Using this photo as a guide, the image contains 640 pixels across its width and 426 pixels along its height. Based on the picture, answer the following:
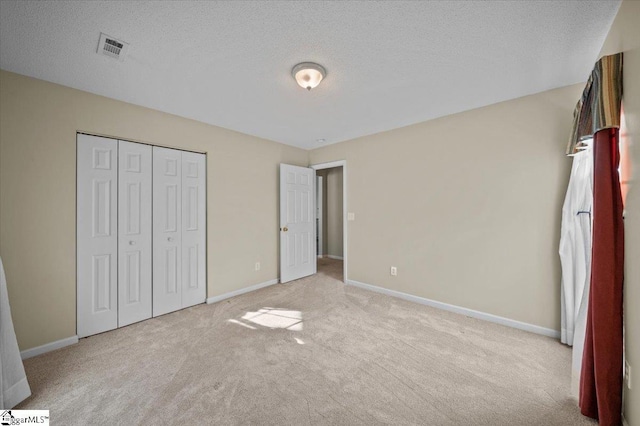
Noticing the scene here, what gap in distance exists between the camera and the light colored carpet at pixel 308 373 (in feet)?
5.08

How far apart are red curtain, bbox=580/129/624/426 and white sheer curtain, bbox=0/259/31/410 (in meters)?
3.62

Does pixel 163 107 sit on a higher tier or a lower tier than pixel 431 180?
higher

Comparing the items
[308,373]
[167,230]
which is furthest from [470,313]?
[167,230]

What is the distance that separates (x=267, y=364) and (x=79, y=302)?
6.64 feet

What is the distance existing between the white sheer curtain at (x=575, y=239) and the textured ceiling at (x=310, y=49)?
2.98 feet

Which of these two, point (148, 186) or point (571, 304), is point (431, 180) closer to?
point (571, 304)

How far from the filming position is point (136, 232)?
2.79m

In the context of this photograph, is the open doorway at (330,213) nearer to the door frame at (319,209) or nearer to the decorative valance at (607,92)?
the door frame at (319,209)

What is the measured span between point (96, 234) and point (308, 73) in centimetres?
266

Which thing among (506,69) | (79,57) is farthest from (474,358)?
(79,57)

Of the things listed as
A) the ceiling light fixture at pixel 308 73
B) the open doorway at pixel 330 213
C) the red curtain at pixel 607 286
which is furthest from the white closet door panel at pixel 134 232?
the open doorway at pixel 330 213

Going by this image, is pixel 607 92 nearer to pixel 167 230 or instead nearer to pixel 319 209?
pixel 167 230

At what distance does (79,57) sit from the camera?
192 centimetres

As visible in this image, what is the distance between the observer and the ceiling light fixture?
78.9 inches
